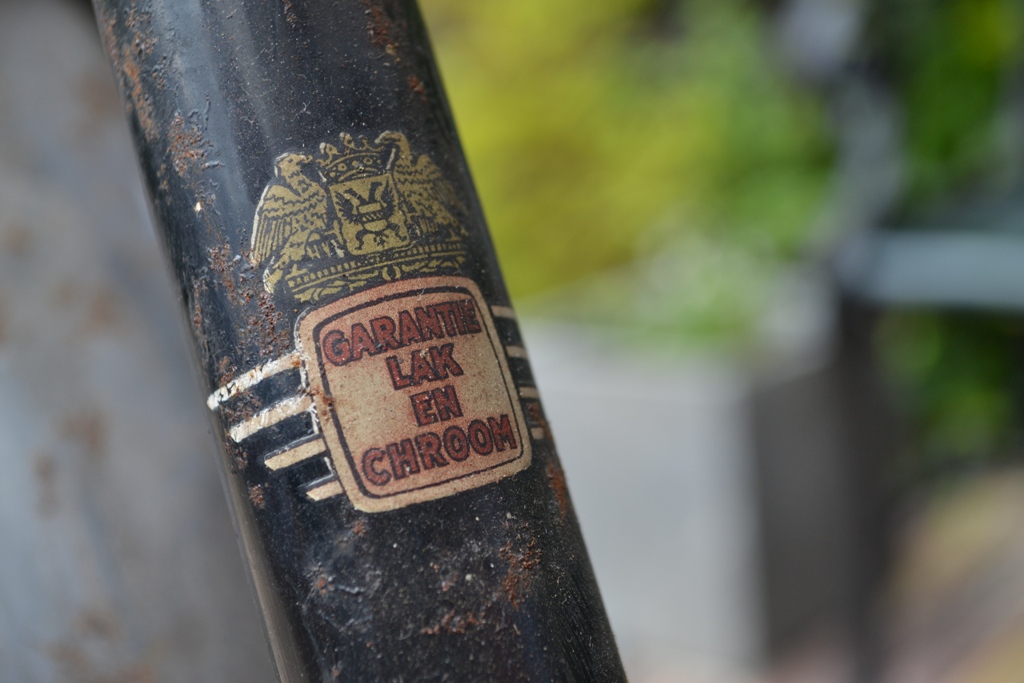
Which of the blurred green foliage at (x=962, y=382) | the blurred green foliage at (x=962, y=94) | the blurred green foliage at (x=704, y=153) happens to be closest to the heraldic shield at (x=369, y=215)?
the blurred green foliage at (x=704, y=153)


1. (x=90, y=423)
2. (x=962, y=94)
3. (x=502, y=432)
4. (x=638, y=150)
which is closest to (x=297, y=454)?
(x=502, y=432)

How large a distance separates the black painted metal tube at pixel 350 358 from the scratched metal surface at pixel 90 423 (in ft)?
1.10

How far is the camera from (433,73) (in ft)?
2.24

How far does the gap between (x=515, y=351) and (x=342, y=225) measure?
0.15 meters

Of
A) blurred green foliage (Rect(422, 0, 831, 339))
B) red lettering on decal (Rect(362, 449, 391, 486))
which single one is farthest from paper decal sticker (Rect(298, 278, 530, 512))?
blurred green foliage (Rect(422, 0, 831, 339))

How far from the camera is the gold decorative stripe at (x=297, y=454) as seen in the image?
1.90 feet

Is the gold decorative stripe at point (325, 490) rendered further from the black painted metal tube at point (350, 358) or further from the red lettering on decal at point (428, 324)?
the red lettering on decal at point (428, 324)

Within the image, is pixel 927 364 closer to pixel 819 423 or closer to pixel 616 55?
pixel 819 423

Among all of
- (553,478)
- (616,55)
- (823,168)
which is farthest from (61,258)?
(616,55)

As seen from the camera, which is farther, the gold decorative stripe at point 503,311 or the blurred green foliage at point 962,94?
the blurred green foliage at point 962,94

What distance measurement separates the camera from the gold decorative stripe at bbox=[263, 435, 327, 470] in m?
0.58

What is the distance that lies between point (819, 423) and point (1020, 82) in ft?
4.31

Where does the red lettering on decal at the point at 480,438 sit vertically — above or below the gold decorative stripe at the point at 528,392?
below

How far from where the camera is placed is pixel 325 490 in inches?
22.7
